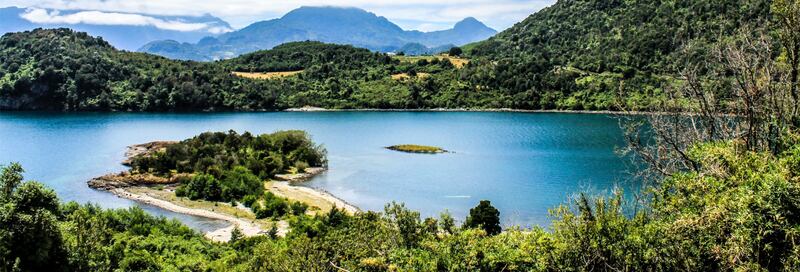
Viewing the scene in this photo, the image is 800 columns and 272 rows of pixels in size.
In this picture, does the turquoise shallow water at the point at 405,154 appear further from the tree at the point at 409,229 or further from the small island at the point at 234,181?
the tree at the point at 409,229

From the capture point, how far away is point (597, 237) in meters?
15.1

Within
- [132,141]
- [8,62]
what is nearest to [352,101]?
[132,141]

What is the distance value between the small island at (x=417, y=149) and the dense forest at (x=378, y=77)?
58039 millimetres

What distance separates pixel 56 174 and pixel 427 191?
40.2 metres

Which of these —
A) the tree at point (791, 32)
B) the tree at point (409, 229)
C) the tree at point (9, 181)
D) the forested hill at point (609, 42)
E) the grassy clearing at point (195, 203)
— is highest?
the forested hill at point (609, 42)

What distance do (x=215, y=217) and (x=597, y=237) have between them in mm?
36260

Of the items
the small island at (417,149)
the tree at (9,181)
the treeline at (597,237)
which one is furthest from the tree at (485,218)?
the small island at (417,149)

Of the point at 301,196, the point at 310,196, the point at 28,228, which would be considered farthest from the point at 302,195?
the point at 28,228

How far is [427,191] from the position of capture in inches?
2253

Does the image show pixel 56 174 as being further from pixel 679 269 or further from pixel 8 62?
pixel 8 62

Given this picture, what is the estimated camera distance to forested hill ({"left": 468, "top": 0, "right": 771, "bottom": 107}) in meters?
134

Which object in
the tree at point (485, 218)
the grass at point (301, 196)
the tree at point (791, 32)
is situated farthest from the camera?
the grass at point (301, 196)

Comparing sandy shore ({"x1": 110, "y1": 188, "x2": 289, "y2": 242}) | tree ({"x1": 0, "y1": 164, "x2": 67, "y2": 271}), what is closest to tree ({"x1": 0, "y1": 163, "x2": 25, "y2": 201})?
tree ({"x1": 0, "y1": 164, "x2": 67, "y2": 271})

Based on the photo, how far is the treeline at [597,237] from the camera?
40.1 ft
